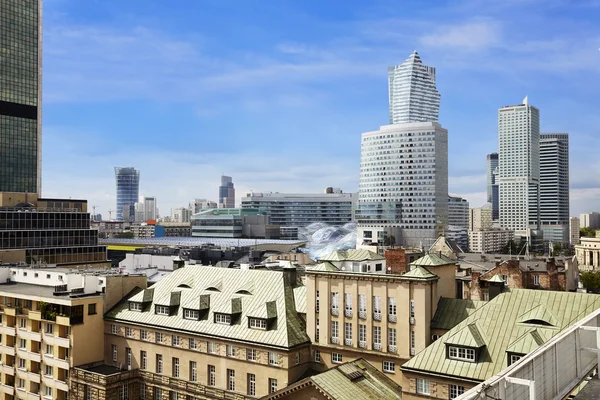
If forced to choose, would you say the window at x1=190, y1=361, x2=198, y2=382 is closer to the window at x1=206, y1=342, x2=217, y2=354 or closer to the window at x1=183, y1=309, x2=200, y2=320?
the window at x1=206, y1=342, x2=217, y2=354

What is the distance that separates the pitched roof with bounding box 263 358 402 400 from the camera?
165 feet

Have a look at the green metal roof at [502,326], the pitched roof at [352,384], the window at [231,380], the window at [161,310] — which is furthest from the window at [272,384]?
the window at [161,310]

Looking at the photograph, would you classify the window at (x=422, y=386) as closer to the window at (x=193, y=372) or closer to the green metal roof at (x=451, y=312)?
the green metal roof at (x=451, y=312)

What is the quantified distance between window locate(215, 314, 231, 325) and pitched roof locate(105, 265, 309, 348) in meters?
0.49

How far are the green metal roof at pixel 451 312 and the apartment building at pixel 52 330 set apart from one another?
46.4 metres

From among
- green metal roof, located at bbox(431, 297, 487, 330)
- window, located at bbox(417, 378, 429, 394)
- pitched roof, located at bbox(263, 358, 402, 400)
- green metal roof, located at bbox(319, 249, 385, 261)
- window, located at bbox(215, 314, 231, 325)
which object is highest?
green metal roof, located at bbox(319, 249, 385, 261)

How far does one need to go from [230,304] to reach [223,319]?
194 centimetres

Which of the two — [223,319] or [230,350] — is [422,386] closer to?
[230,350]

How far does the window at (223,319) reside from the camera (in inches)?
2601

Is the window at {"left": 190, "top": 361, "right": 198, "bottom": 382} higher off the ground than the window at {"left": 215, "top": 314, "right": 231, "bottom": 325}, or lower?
lower

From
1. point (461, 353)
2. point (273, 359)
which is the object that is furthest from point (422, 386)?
point (273, 359)

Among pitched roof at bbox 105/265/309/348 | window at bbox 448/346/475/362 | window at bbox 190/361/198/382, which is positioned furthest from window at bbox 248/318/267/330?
window at bbox 448/346/475/362

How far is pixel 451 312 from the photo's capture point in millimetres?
55594

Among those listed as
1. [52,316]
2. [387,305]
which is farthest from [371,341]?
[52,316]
